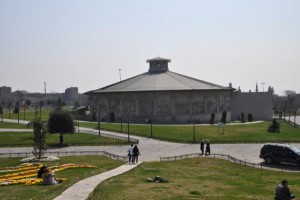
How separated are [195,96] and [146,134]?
105ft

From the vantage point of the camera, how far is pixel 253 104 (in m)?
108

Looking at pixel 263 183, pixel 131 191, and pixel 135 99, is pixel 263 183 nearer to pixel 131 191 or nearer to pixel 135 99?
pixel 131 191

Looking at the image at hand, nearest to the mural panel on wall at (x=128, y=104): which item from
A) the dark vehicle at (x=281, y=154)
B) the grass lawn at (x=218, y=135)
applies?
the grass lawn at (x=218, y=135)

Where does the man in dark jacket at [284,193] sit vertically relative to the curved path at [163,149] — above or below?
above

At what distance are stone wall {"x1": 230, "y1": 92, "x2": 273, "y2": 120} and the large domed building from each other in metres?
4.06

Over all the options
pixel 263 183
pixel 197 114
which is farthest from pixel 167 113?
pixel 263 183

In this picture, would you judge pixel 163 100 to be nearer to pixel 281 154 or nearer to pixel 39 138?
pixel 39 138

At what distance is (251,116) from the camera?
3893 inches

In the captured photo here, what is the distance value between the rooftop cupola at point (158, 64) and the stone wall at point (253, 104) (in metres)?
21.1

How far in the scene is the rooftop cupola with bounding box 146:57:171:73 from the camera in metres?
119

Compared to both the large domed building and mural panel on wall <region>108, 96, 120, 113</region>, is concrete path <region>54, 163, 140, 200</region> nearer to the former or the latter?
the large domed building

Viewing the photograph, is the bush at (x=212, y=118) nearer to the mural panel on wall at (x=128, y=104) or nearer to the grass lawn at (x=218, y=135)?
the grass lawn at (x=218, y=135)

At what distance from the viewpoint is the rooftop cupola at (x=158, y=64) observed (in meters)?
119

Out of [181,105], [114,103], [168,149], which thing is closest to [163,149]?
[168,149]
